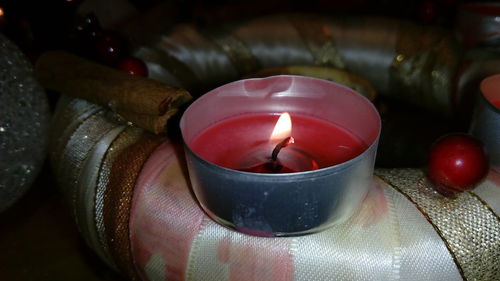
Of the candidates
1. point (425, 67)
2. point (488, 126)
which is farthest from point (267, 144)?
point (425, 67)

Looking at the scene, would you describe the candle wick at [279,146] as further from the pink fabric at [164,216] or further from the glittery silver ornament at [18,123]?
the glittery silver ornament at [18,123]

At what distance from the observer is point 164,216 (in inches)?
22.4

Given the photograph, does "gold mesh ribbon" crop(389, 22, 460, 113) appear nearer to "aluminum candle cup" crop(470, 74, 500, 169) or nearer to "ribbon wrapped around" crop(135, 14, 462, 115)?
"ribbon wrapped around" crop(135, 14, 462, 115)

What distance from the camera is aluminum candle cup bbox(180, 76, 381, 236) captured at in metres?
0.42

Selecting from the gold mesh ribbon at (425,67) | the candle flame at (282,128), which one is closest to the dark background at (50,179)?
the gold mesh ribbon at (425,67)

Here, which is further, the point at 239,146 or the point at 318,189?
the point at 239,146

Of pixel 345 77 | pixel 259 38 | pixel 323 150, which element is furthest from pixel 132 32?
pixel 323 150

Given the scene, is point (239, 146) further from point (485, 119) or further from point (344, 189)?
point (485, 119)

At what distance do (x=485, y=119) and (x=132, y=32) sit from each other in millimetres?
638

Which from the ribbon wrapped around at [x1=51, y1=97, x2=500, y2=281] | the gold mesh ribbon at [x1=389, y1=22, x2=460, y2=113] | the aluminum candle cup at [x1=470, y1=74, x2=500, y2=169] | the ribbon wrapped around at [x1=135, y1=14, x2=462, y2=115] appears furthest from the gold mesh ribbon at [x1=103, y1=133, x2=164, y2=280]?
the gold mesh ribbon at [x1=389, y1=22, x2=460, y2=113]

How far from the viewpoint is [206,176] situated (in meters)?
0.44

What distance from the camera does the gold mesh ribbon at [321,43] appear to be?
0.99 meters

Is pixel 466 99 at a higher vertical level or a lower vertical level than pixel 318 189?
lower

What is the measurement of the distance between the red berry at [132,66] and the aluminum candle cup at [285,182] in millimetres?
264
